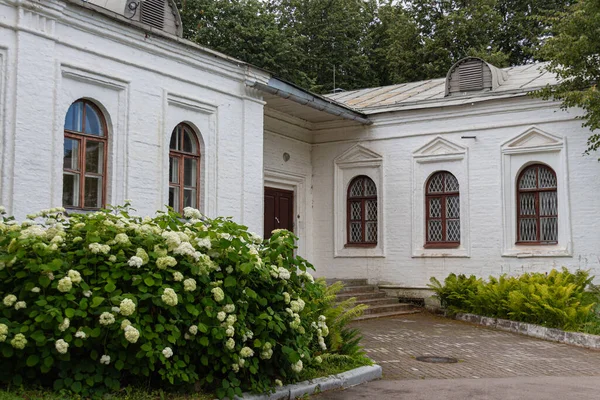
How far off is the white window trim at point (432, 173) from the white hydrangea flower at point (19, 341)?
12.0 metres

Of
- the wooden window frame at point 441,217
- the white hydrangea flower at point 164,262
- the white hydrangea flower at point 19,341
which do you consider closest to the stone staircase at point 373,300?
the wooden window frame at point 441,217

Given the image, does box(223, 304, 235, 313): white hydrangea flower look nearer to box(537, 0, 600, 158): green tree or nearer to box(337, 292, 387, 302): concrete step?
box(337, 292, 387, 302): concrete step

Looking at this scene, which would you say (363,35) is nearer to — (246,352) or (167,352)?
(246,352)

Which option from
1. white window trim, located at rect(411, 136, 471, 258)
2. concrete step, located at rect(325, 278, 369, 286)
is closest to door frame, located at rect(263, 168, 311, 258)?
concrete step, located at rect(325, 278, 369, 286)

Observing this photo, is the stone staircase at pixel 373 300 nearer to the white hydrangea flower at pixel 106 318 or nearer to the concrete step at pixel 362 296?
the concrete step at pixel 362 296

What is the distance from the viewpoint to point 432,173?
16578 mm

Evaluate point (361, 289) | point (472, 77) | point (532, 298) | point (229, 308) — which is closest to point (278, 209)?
point (361, 289)

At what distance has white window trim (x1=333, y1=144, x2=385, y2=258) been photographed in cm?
1717

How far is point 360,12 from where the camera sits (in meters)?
33.9

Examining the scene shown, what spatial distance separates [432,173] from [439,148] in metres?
0.63

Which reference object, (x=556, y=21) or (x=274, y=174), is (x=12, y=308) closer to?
(x=274, y=174)

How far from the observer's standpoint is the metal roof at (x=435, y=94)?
1586 centimetres

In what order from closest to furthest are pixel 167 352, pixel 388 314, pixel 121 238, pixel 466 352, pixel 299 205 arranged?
pixel 167 352, pixel 121 238, pixel 466 352, pixel 388 314, pixel 299 205

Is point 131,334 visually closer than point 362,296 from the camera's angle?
Yes
